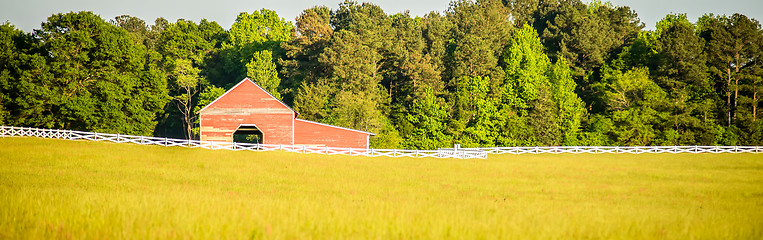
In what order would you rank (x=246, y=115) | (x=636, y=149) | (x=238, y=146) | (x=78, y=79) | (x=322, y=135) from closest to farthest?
1. (x=238, y=146)
2. (x=246, y=115)
3. (x=322, y=135)
4. (x=636, y=149)
5. (x=78, y=79)

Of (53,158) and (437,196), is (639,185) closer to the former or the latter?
(437,196)

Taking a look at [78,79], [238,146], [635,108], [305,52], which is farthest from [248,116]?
[635,108]

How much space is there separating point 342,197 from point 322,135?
29.6 m

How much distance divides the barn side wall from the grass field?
6.64m

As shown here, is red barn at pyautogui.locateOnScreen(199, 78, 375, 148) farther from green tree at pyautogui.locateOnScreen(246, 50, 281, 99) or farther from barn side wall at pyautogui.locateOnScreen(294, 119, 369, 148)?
green tree at pyautogui.locateOnScreen(246, 50, 281, 99)

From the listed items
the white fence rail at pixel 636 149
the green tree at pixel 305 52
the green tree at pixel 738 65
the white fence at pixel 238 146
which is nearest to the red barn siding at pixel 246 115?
the white fence at pixel 238 146

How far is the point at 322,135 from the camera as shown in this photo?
50094 millimetres

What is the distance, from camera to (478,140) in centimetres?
6638

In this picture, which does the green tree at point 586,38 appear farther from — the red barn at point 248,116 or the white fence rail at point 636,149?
the red barn at point 248,116

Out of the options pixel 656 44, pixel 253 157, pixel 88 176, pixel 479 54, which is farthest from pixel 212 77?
pixel 88 176

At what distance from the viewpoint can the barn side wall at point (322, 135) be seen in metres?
49.9

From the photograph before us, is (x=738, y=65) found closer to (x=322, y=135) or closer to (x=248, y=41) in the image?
(x=322, y=135)

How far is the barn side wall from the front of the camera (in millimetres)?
49906

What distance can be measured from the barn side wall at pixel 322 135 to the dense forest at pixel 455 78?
538 inches
